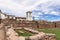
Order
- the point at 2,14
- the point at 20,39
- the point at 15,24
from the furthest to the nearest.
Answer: the point at 2,14, the point at 15,24, the point at 20,39

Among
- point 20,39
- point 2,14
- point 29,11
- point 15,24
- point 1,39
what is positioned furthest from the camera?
point 2,14

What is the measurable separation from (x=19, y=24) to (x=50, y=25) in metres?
4.43

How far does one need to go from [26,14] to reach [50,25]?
10077 millimetres

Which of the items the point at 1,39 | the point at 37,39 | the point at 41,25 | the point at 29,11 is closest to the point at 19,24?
the point at 41,25

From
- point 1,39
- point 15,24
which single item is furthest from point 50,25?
point 1,39

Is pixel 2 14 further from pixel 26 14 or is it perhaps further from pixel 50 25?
pixel 50 25

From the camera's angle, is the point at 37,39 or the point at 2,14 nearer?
the point at 37,39

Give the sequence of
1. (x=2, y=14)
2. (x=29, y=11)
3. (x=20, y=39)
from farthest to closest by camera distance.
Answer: (x=2, y=14)
(x=29, y=11)
(x=20, y=39)

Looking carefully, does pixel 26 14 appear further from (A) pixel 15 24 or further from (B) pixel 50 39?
(B) pixel 50 39

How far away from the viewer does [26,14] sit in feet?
111

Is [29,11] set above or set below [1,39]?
above

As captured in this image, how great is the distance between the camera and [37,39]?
5.91m

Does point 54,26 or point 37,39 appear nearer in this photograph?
point 37,39

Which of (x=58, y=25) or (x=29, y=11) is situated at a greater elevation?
(x=29, y=11)
